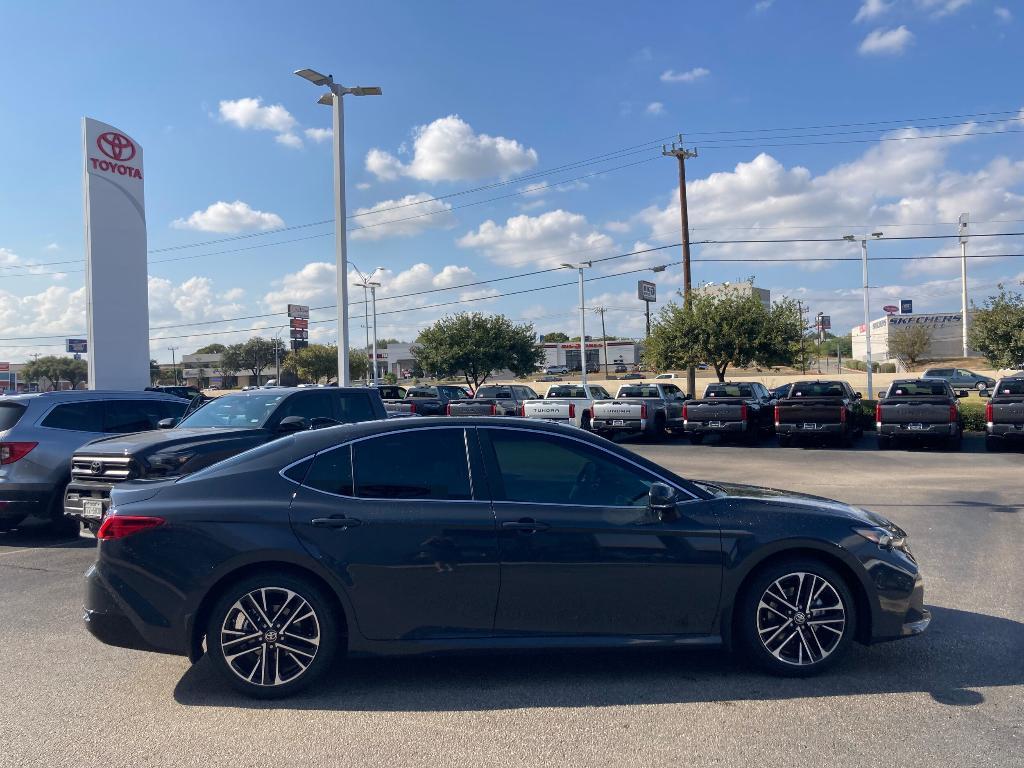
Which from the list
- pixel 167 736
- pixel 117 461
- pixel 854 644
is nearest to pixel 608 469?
pixel 854 644

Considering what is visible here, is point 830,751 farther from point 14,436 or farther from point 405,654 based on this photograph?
point 14,436

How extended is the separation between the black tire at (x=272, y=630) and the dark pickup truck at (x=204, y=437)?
291 centimetres

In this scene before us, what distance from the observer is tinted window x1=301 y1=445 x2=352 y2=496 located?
15.8ft

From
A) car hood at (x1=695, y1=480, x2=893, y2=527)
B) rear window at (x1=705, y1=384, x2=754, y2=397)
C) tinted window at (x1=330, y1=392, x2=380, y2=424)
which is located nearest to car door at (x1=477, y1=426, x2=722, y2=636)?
car hood at (x1=695, y1=480, x2=893, y2=527)

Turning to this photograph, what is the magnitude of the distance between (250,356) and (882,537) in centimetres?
11136

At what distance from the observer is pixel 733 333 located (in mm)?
31828

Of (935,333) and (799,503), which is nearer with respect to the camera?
(799,503)

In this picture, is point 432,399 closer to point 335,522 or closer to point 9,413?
point 9,413

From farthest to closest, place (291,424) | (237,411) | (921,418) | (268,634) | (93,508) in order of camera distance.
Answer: (921,418) → (237,411) → (291,424) → (93,508) → (268,634)

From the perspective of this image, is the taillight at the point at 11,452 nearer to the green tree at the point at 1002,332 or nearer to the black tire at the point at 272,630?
the black tire at the point at 272,630

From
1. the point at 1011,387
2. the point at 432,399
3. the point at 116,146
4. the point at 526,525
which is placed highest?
the point at 116,146

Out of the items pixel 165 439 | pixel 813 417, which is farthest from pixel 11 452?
pixel 813 417

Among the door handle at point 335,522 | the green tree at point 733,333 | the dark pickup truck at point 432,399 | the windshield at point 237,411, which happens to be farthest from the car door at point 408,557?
the green tree at point 733,333

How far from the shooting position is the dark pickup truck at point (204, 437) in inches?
325
